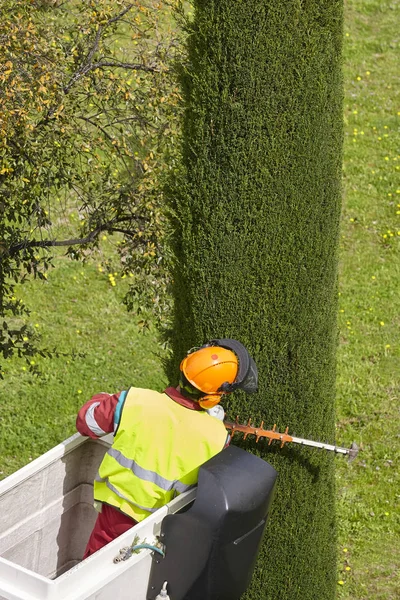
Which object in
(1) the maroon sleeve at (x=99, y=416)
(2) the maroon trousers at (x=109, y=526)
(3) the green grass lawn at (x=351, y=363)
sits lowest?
(3) the green grass lawn at (x=351, y=363)

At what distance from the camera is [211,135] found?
397 centimetres

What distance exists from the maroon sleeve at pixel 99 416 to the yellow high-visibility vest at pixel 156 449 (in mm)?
65

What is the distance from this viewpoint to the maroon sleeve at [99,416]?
3652 mm


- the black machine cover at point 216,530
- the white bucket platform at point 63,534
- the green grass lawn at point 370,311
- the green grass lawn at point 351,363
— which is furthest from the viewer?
the green grass lawn at point 351,363

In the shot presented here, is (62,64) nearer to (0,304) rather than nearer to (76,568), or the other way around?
(0,304)

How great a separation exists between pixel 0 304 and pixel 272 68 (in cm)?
→ 283

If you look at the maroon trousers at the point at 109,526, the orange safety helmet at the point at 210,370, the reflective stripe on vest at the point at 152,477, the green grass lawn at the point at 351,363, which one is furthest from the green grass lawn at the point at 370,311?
the orange safety helmet at the point at 210,370

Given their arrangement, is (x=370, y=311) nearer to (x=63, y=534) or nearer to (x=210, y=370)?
(x=63, y=534)

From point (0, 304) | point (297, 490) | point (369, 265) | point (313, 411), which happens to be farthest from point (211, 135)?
point (369, 265)

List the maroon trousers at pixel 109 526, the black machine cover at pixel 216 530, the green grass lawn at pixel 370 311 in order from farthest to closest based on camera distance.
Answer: the green grass lawn at pixel 370 311 → the maroon trousers at pixel 109 526 → the black machine cover at pixel 216 530

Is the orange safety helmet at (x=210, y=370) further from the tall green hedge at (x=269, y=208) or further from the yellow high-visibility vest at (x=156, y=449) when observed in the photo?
the tall green hedge at (x=269, y=208)

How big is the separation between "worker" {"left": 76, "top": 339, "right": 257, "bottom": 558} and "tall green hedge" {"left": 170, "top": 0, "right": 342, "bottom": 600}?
434 millimetres

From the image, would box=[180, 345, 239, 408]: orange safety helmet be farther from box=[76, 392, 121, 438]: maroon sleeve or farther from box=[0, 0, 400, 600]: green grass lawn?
box=[0, 0, 400, 600]: green grass lawn

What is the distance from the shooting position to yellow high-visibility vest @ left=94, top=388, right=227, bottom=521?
11.8ft
